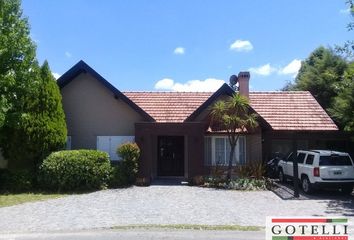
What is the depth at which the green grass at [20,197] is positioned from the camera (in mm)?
17041

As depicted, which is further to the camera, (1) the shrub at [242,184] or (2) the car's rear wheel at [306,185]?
(1) the shrub at [242,184]

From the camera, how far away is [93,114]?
23.6 metres

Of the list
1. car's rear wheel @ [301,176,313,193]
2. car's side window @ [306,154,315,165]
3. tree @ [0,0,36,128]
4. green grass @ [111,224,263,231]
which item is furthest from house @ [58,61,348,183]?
green grass @ [111,224,263,231]

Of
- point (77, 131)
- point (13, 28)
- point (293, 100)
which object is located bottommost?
point (77, 131)

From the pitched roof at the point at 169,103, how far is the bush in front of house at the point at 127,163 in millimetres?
3173

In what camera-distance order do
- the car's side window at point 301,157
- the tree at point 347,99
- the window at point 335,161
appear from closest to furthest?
the window at point 335,161
the tree at point 347,99
the car's side window at point 301,157

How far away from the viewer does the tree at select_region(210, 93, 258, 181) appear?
851 inches

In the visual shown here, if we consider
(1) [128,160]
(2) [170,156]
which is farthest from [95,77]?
(2) [170,156]

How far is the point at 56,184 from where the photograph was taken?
19859 millimetres

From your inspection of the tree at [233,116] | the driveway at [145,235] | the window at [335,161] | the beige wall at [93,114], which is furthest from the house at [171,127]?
the driveway at [145,235]

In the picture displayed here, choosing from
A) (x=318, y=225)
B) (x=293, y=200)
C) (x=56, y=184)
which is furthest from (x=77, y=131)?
(x=318, y=225)

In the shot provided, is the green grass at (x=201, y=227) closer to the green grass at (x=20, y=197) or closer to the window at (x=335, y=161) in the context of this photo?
the green grass at (x=20, y=197)

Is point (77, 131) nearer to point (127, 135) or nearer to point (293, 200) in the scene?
point (127, 135)

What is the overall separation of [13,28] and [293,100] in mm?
15260
